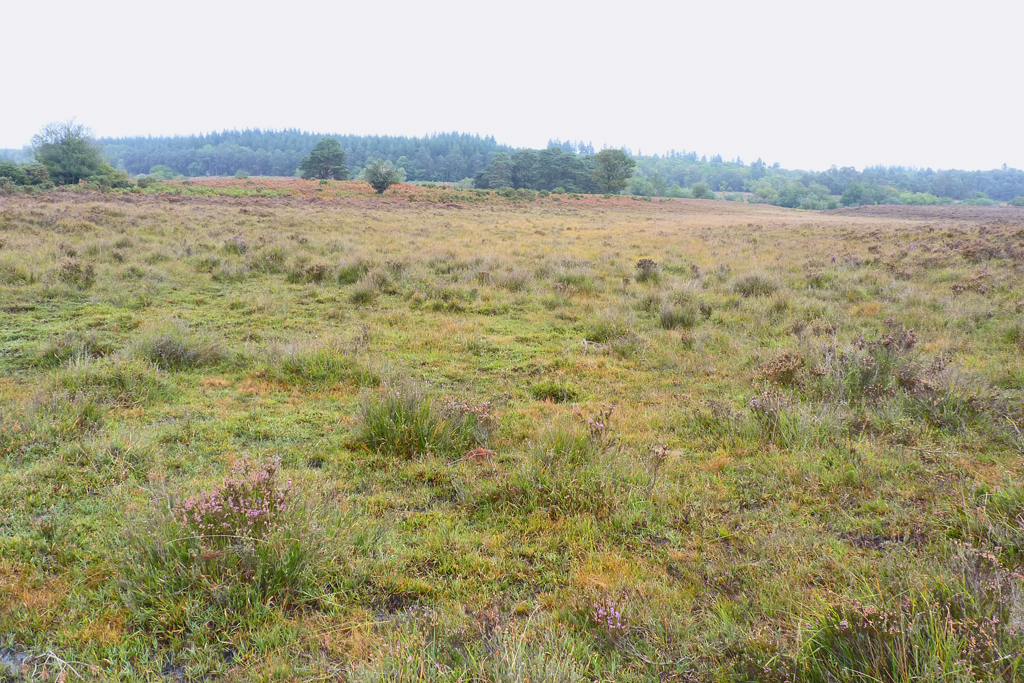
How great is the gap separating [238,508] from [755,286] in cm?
1146

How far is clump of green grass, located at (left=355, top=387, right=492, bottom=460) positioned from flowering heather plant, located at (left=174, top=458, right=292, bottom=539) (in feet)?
4.49

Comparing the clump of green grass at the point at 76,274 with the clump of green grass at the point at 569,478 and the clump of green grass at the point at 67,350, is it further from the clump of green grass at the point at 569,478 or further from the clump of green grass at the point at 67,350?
the clump of green grass at the point at 569,478

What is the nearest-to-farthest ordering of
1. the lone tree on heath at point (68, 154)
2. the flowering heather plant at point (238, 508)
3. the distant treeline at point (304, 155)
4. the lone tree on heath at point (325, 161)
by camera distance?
1. the flowering heather plant at point (238, 508)
2. the lone tree on heath at point (68, 154)
3. the lone tree on heath at point (325, 161)
4. the distant treeline at point (304, 155)

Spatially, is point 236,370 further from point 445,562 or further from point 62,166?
point 62,166

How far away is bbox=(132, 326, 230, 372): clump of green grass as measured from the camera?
249 inches

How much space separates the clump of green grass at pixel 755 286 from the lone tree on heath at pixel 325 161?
79521 mm

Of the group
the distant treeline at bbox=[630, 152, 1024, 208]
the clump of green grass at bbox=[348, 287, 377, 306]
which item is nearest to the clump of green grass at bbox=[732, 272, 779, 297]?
the clump of green grass at bbox=[348, 287, 377, 306]

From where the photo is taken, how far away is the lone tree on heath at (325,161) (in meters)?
80.3

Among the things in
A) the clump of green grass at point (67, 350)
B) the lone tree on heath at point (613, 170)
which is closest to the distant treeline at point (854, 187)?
the lone tree on heath at point (613, 170)

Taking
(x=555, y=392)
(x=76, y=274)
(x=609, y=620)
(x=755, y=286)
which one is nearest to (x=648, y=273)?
(x=755, y=286)

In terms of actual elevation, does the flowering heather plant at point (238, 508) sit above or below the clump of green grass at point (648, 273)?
below

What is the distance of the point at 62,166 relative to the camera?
5159 cm

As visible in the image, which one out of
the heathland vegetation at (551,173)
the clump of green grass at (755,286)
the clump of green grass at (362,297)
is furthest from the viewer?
the heathland vegetation at (551,173)

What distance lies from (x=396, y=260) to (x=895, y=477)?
12.4 meters
